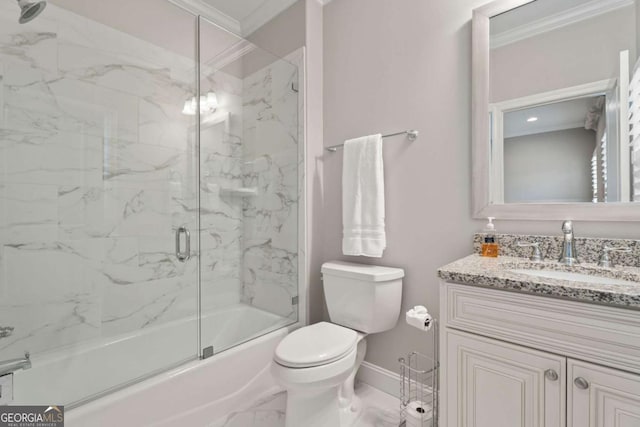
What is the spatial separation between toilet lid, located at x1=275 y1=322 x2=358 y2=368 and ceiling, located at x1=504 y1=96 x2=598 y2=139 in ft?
3.98

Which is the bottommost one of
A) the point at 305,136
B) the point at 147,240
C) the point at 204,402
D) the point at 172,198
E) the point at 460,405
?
the point at 204,402

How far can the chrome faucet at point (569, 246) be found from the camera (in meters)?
1.18

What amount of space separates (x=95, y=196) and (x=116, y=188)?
4.5 inches

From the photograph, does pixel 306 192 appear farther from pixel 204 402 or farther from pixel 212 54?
pixel 204 402

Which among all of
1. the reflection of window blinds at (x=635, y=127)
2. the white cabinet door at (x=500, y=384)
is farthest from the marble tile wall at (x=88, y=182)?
the reflection of window blinds at (x=635, y=127)

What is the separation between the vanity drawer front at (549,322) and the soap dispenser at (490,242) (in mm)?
416

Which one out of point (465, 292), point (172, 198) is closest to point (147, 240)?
point (172, 198)

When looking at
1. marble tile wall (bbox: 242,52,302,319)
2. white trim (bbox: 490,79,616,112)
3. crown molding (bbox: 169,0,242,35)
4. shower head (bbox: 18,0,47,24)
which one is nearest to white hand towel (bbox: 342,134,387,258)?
marble tile wall (bbox: 242,52,302,319)

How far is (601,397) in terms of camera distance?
821 millimetres

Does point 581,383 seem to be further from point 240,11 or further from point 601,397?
point 240,11

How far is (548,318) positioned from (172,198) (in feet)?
6.55

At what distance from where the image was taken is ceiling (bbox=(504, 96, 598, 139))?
126 centimetres

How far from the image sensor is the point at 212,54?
195 cm

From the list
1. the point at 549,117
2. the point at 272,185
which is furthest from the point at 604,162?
the point at 272,185
